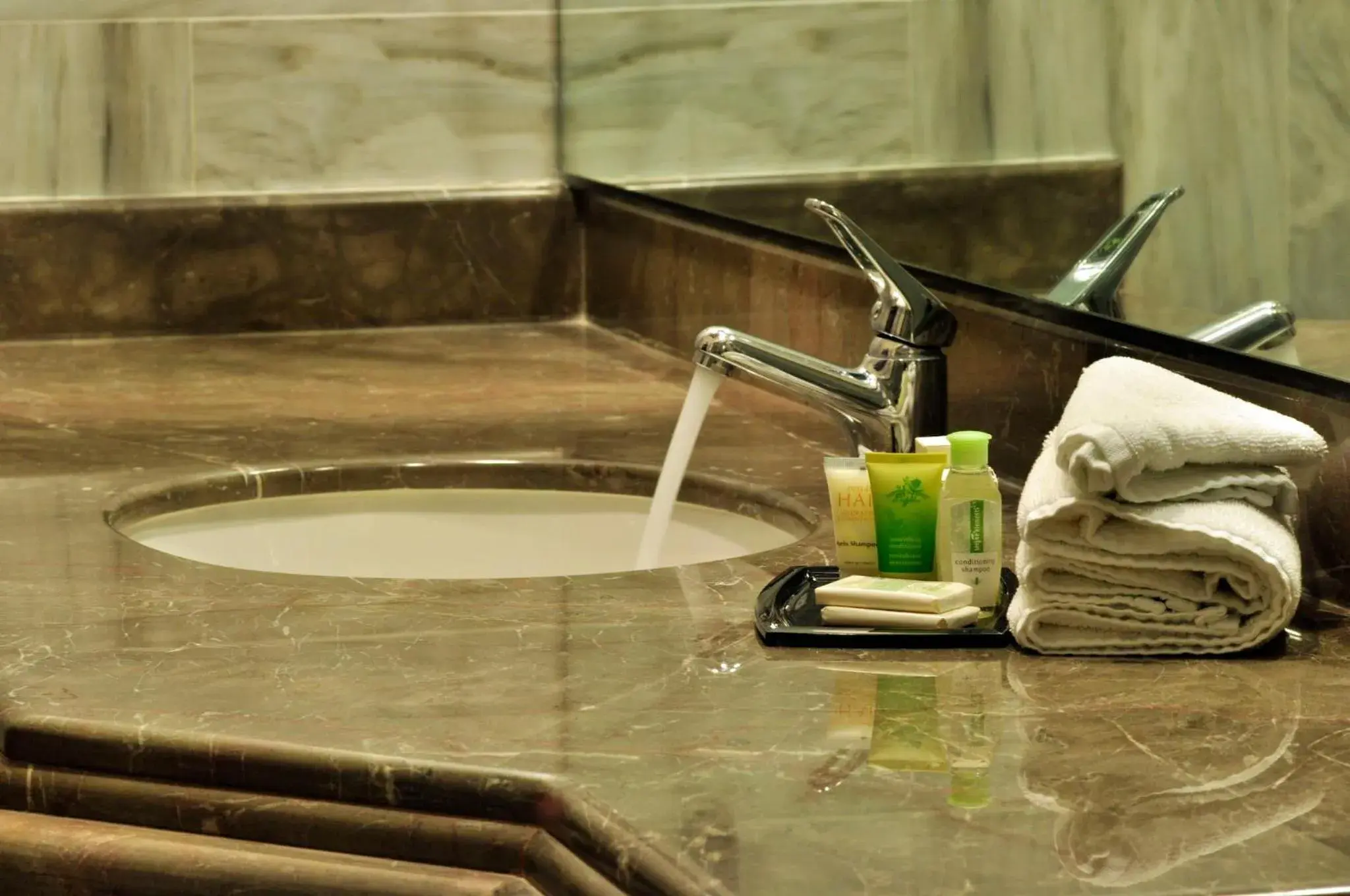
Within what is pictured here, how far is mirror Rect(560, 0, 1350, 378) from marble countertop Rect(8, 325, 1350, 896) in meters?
0.23

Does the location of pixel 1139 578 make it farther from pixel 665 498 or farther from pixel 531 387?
pixel 531 387

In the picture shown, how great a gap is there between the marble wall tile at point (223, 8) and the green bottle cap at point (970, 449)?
1.51m

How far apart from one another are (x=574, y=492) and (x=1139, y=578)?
747 mm

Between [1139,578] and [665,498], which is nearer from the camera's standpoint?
[1139,578]

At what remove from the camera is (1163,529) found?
38.9 inches

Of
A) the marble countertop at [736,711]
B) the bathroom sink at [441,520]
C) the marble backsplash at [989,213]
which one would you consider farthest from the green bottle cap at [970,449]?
the bathroom sink at [441,520]

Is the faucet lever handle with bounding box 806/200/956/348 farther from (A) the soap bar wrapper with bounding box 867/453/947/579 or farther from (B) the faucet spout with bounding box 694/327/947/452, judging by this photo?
(A) the soap bar wrapper with bounding box 867/453/947/579

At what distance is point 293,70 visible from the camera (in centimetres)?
238

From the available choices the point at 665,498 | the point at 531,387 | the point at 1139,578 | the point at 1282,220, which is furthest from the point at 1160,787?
the point at 531,387

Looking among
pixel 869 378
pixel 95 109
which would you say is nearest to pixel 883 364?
pixel 869 378

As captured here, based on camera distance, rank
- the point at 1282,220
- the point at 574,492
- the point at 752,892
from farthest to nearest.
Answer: the point at 574,492, the point at 1282,220, the point at 752,892

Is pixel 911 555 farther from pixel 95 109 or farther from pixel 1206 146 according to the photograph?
pixel 95 109

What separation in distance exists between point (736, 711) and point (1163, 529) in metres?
0.24

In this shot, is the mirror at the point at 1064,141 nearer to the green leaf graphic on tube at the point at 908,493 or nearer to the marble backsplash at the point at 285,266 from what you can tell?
the green leaf graphic on tube at the point at 908,493
